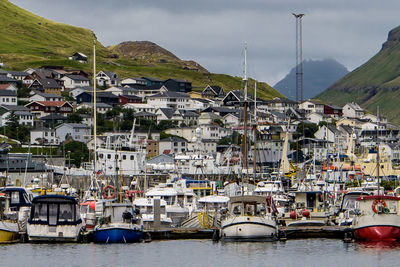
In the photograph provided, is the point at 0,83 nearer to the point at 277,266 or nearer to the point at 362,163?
the point at 362,163

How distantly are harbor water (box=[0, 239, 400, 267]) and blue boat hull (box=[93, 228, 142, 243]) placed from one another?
553 mm

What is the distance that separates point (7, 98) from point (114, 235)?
130090mm

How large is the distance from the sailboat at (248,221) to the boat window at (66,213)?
9.29m

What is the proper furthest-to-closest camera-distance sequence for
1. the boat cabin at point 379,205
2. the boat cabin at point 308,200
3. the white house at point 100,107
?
the white house at point 100,107
the boat cabin at point 308,200
the boat cabin at point 379,205

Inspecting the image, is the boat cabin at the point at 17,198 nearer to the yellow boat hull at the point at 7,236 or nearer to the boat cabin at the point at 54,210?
the yellow boat hull at the point at 7,236

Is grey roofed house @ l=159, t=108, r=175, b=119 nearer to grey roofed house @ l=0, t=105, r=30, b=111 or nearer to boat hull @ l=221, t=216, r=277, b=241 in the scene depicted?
grey roofed house @ l=0, t=105, r=30, b=111

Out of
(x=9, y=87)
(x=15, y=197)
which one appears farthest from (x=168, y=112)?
(x=15, y=197)

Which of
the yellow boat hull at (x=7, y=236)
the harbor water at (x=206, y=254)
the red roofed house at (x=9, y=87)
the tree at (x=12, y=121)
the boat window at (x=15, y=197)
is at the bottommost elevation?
the harbor water at (x=206, y=254)

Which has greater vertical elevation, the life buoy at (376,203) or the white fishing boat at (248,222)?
the life buoy at (376,203)

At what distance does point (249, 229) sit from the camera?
57.0 meters

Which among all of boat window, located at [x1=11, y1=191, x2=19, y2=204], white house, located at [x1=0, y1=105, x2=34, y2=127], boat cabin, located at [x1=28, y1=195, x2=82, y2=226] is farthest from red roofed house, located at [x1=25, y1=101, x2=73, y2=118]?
boat cabin, located at [x1=28, y1=195, x2=82, y2=226]

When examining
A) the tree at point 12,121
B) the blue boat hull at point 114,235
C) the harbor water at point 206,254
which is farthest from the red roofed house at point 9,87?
the blue boat hull at point 114,235

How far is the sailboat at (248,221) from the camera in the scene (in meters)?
57.1

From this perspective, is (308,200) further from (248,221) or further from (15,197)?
(15,197)
